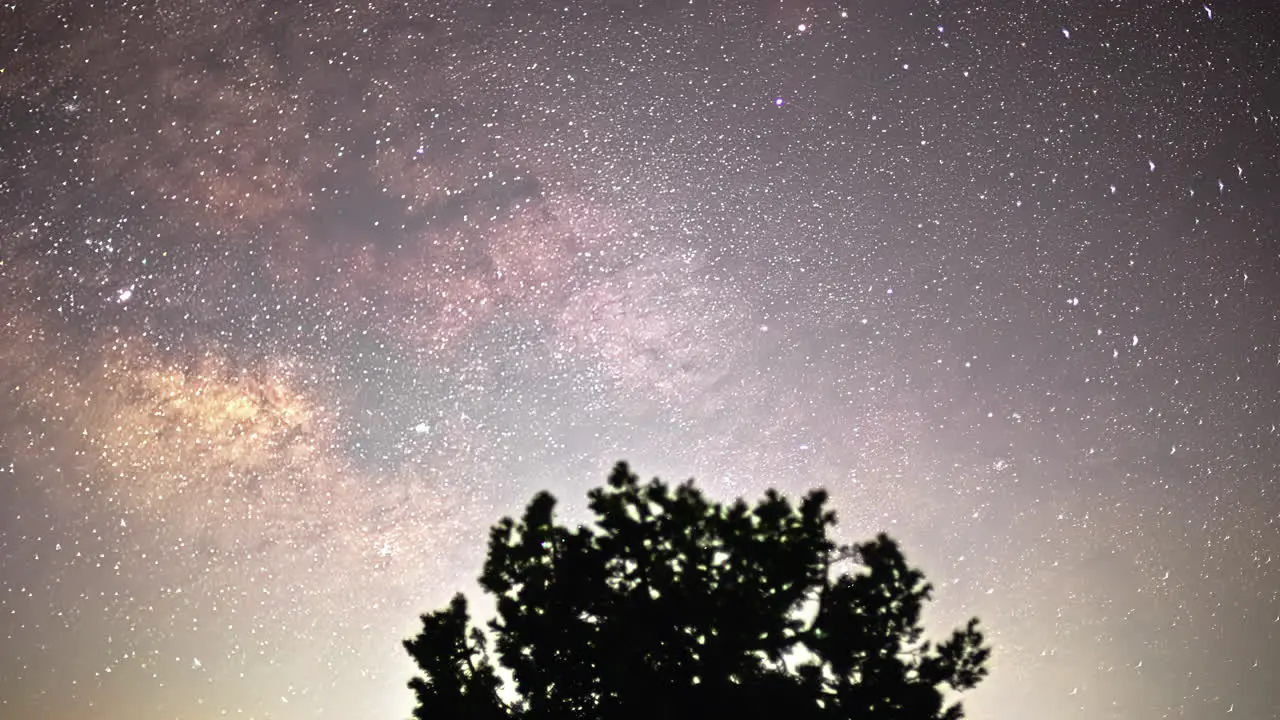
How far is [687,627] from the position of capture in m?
7.92

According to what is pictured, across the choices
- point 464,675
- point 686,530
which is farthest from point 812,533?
point 464,675

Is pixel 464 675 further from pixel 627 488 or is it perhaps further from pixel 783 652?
pixel 783 652

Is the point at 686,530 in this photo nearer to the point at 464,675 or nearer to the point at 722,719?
the point at 722,719

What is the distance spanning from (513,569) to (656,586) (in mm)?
2081

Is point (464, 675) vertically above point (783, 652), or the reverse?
point (464, 675)

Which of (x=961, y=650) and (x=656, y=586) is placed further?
(x=961, y=650)

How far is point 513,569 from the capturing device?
875cm

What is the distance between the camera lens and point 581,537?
8680 millimetres

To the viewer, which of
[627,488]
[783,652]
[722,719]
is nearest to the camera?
[722,719]

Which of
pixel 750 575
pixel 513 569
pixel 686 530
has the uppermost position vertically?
pixel 513 569

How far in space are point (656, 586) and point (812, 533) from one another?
6.53 ft

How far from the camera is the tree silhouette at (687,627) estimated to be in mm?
7535

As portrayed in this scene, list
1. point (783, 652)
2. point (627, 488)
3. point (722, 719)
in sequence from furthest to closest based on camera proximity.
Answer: point (627, 488)
point (783, 652)
point (722, 719)

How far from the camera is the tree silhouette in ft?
24.7
